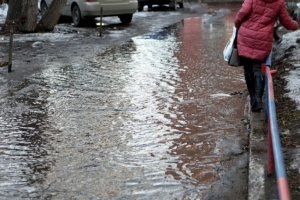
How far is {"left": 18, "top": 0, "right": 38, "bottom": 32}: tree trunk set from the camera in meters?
14.6

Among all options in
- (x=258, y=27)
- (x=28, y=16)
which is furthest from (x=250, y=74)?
(x=28, y=16)

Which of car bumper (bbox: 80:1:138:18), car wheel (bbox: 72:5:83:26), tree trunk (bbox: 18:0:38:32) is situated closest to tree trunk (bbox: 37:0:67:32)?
tree trunk (bbox: 18:0:38:32)

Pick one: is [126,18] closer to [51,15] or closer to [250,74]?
[51,15]

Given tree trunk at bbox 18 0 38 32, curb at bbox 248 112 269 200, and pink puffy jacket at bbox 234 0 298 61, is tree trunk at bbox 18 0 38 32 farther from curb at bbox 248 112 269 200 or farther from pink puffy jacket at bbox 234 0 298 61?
curb at bbox 248 112 269 200

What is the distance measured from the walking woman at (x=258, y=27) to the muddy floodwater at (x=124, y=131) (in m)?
0.76

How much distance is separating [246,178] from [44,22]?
39.0ft

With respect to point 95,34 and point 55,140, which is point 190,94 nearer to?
point 55,140

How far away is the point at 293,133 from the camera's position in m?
5.41

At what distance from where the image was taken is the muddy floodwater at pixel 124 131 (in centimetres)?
466

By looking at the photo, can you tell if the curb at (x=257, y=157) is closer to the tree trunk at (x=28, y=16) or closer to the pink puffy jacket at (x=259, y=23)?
the pink puffy jacket at (x=259, y=23)

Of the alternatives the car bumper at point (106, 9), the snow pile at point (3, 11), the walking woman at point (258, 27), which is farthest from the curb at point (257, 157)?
the snow pile at point (3, 11)

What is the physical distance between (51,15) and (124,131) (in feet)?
33.0

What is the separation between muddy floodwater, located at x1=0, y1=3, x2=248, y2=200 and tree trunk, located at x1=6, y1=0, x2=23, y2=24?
471 centimetres

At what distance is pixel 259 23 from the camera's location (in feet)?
19.9
